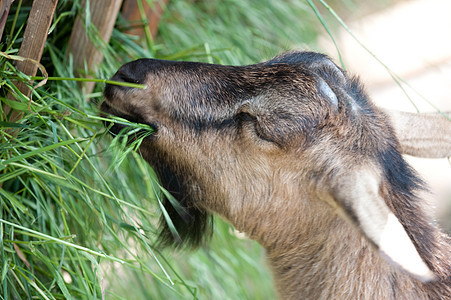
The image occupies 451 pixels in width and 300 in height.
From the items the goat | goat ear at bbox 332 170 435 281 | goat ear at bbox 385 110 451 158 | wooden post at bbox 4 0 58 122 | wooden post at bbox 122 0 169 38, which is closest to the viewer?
goat ear at bbox 332 170 435 281

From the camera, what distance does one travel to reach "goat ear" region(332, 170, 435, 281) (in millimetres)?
2191

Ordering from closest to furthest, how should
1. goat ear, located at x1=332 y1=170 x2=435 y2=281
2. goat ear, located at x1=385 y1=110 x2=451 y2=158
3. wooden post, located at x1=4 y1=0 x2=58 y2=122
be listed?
goat ear, located at x1=332 y1=170 x2=435 y2=281, wooden post, located at x1=4 y1=0 x2=58 y2=122, goat ear, located at x1=385 y1=110 x2=451 y2=158

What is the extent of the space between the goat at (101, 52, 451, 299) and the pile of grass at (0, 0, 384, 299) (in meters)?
0.25

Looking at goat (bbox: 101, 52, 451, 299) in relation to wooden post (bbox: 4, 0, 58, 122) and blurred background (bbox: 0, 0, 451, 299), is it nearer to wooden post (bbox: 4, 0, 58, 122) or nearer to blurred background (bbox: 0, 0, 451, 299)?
blurred background (bbox: 0, 0, 451, 299)

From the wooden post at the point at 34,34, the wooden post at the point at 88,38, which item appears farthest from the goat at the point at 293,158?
the wooden post at the point at 88,38

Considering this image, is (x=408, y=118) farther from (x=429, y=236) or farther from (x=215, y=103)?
(x=215, y=103)

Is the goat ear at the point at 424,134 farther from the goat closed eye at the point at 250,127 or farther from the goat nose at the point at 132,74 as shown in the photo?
the goat nose at the point at 132,74

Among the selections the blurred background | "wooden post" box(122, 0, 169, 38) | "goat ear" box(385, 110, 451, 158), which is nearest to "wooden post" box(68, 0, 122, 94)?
the blurred background

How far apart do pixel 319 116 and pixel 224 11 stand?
256 cm

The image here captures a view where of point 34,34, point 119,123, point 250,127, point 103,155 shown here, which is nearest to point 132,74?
point 119,123

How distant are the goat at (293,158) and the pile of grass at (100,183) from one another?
0.82ft

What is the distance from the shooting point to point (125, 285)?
155 inches

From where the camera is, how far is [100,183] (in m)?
3.10

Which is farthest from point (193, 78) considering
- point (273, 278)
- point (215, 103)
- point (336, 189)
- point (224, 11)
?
point (224, 11)
